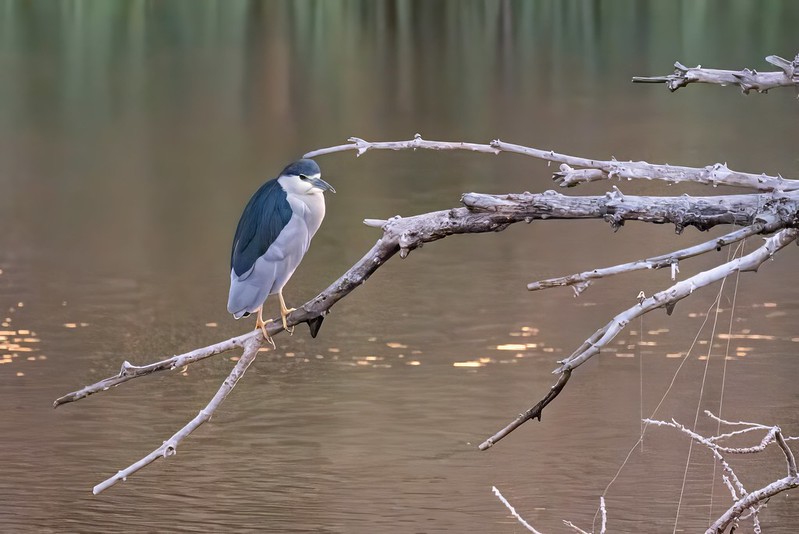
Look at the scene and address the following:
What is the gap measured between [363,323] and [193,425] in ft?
17.5

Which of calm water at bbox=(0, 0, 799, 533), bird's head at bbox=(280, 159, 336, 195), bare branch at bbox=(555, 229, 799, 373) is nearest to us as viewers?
bare branch at bbox=(555, 229, 799, 373)

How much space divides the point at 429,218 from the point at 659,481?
280 cm

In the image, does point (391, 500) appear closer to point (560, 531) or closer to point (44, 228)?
point (560, 531)

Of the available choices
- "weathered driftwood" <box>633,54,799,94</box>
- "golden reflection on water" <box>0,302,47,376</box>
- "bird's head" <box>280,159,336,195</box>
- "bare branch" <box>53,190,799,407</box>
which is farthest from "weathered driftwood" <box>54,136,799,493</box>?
"golden reflection on water" <box>0,302,47,376</box>

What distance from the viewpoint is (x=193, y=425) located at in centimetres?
310

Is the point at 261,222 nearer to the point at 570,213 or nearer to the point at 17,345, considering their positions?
the point at 570,213

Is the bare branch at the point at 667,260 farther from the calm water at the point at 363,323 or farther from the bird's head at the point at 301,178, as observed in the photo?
the calm water at the point at 363,323

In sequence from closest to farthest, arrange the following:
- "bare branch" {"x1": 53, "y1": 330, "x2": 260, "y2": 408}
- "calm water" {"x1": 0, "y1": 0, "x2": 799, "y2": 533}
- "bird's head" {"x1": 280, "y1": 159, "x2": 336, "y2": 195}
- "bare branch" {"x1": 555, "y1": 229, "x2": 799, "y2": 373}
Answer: "bare branch" {"x1": 555, "y1": 229, "x2": 799, "y2": 373} → "bare branch" {"x1": 53, "y1": 330, "x2": 260, "y2": 408} → "bird's head" {"x1": 280, "y1": 159, "x2": 336, "y2": 195} → "calm water" {"x1": 0, "y1": 0, "x2": 799, "y2": 533}

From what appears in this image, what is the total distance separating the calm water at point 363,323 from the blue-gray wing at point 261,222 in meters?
1.09

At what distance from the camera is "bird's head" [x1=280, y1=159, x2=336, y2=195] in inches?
178

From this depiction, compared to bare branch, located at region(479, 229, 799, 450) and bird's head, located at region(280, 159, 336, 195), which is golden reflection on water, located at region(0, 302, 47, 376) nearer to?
bird's head, located at region(280, 159, 336, 195)

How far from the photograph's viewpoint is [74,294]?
371 inches

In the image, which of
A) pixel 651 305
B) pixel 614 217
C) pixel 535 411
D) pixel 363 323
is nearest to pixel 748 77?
pixel 614 217

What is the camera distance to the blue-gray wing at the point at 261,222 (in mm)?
4539
